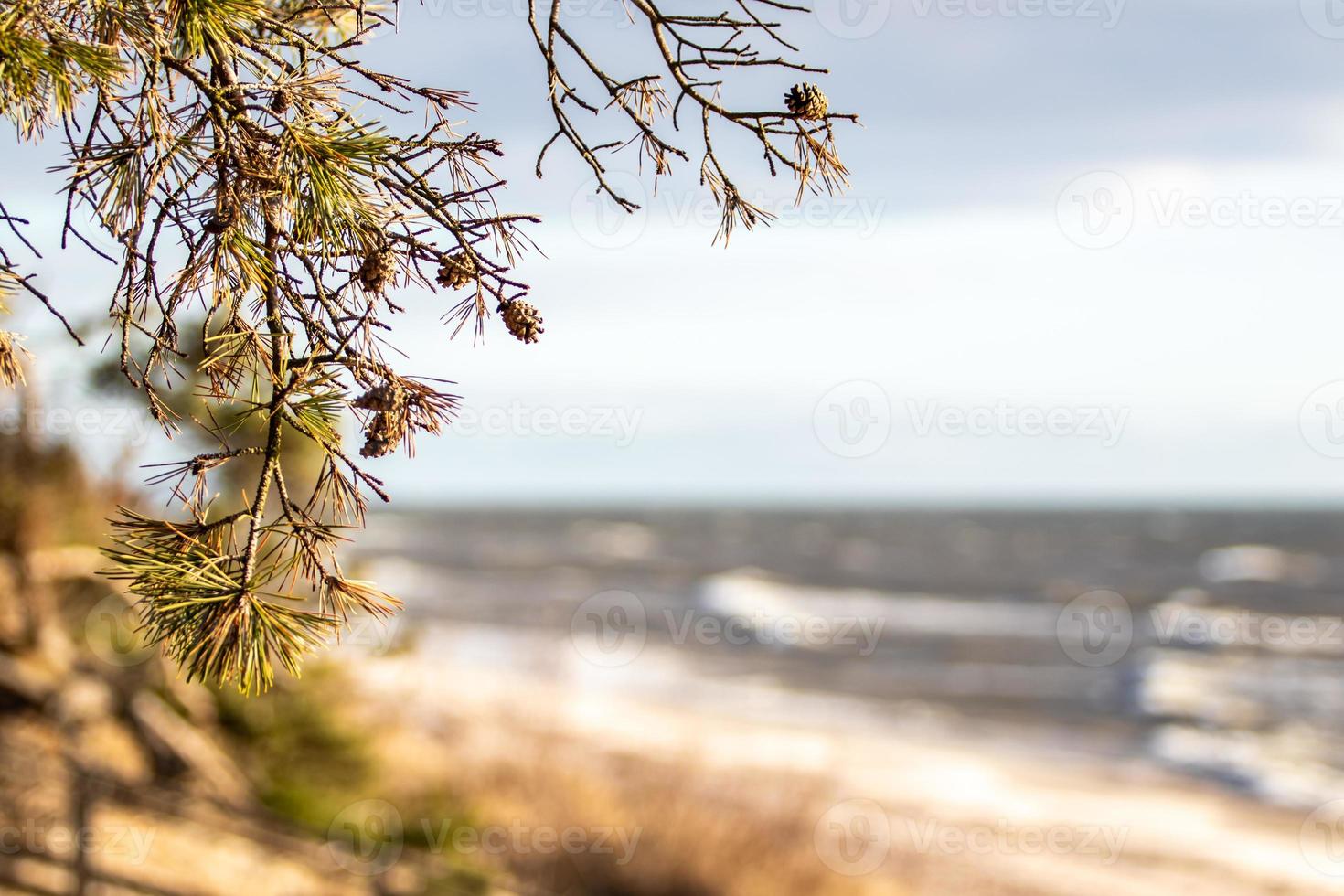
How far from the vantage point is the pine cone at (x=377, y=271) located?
6.10 feet

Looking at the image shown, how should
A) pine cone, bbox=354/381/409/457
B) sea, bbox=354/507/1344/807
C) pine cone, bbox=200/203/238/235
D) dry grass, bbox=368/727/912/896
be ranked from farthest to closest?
1. sea, bbox=354/507/1344/807
2. dry grass, bbox=368/727/912/896
3. pine cone, bbox=200/203/238/235
4. pine cone, bbox=354/381/409/457

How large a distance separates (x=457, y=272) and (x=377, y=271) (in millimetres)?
133

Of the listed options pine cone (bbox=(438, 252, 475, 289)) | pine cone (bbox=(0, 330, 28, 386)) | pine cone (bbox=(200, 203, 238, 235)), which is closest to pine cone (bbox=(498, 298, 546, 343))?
pine cone (bbox=(438, 252, 475, 289))

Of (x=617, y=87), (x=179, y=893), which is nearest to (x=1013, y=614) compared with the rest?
(x=179, y=893)

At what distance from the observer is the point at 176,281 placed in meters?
1.85

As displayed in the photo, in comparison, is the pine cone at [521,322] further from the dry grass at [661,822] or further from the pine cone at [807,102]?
the dry grass at [661,822]

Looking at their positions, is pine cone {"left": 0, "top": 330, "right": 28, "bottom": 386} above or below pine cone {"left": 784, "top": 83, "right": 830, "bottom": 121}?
below

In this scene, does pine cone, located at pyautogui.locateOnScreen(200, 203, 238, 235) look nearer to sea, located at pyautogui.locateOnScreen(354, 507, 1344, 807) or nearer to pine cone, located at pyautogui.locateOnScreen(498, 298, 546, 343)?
pine cone, located at pyautogui.locateOnScreen(498, 298, 546, 343)

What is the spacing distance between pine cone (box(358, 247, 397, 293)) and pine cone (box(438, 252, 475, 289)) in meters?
0.08

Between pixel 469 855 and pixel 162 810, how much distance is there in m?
2.95

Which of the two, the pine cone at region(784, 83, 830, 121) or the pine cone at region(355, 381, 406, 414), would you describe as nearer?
the pine cone at region(355, 381, 406, 414)

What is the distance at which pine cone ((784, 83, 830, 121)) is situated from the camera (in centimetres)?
222

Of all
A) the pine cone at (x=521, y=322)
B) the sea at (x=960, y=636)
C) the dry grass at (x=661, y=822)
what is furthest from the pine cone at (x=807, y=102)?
the dry grass at (x=661, y=822)

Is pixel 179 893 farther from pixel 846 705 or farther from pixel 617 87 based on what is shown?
pixel 846 705
